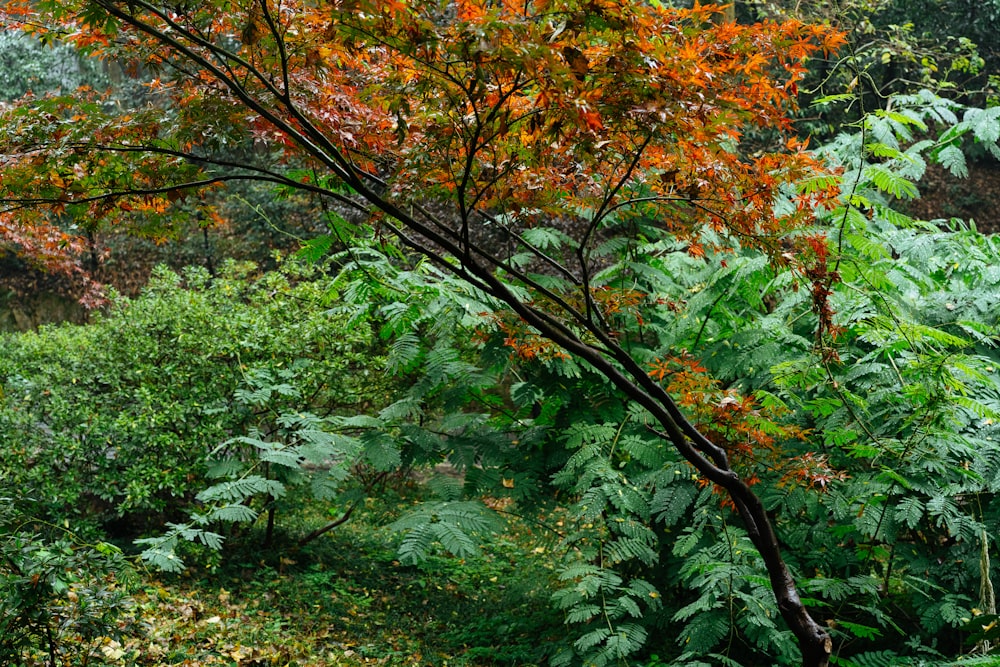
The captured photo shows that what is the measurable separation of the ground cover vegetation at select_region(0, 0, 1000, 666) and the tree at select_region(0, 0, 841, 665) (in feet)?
0.06

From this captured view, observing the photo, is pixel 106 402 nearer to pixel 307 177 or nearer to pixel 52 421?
pixel 52 421

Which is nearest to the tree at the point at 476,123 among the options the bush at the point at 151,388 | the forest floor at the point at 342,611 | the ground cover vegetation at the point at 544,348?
the ground cover vegetation at the point at 544,348

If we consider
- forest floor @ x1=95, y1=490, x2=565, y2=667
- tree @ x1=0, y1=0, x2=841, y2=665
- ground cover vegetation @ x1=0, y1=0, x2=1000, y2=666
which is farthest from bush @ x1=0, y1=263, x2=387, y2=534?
tree @ x1=0, y1=0, x2=841, y2=665

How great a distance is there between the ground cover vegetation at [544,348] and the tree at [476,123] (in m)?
A: 0.02

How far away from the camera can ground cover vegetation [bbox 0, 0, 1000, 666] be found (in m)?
2.86

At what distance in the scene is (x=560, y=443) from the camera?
16.4 feet

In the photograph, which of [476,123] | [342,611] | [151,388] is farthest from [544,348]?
[151,388]

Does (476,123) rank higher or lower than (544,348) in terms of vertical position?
higher

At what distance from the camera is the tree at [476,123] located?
2.62 metres

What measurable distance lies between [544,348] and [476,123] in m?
1.53

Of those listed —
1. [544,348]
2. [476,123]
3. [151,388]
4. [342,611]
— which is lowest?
[342,611]

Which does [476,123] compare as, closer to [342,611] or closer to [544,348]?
[544,348]

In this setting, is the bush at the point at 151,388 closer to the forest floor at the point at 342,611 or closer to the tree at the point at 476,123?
the forest floor at the point at 342,611

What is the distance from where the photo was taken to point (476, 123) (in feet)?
9.07
